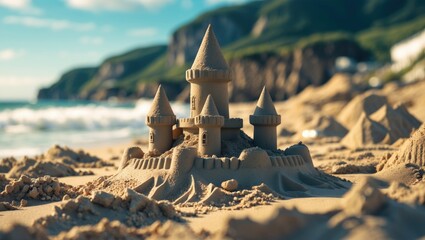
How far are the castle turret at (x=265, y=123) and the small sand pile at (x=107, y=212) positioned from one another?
3.34 meters

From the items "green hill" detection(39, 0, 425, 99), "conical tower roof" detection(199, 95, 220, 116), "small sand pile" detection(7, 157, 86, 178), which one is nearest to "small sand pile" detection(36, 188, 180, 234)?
"conical tower roof" detection(199, 95, 220, 116)

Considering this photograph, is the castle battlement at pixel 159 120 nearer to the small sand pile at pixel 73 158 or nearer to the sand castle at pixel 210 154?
the sand castle at pixel 210 154

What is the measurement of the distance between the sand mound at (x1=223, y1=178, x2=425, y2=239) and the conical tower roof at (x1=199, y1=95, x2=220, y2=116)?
415 centimetres

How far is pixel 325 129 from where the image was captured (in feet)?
72.7

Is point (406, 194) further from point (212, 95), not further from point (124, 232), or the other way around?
point (212, 95)

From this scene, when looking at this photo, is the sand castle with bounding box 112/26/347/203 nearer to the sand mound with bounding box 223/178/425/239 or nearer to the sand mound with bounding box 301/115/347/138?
the sand mound with bounding box 223/178/425/239

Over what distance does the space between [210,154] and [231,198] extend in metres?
1.31

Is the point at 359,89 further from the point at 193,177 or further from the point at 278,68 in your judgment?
the point at 278,68

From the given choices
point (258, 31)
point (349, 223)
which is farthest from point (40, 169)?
point (258, 31)

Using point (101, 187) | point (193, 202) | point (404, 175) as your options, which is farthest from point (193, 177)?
point (404, 175)

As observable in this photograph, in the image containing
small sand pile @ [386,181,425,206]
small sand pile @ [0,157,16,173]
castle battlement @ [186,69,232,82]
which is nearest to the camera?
small sand pile @ [386,181,425,206]

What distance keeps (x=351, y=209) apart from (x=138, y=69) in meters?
163

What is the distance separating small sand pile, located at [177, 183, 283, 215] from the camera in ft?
28.1

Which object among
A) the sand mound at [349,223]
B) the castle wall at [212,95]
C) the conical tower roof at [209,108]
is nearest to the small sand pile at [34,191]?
the conical tower roof at [209,108]
